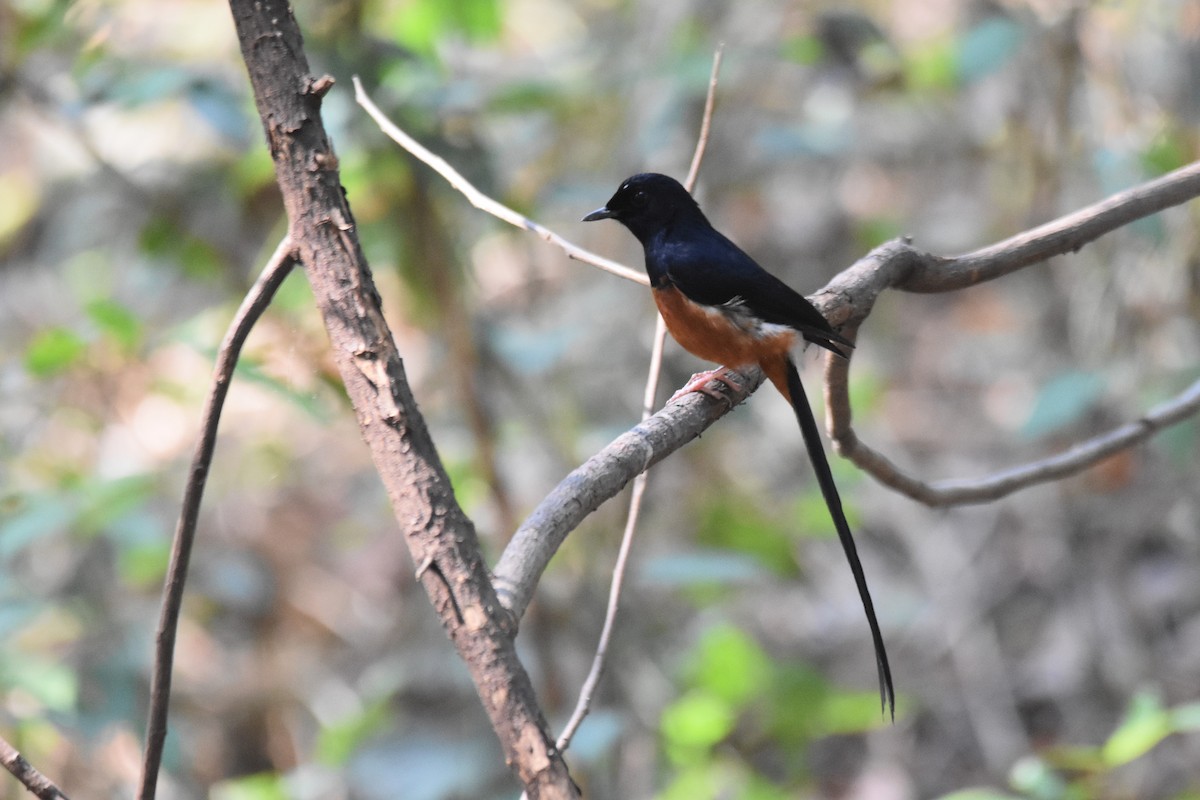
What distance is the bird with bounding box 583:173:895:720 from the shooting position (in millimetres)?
2266

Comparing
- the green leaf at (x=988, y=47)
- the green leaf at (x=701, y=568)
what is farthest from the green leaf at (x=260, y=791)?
the green leaf at (x=988, y=47)

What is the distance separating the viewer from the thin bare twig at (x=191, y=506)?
54.2 inches

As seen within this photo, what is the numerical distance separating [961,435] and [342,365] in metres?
5.59

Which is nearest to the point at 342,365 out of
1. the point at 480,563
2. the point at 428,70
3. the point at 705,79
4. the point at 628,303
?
the point at 480,563

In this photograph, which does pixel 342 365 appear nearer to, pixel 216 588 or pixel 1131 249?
pixel 216 588

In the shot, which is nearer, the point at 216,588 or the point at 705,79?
the point at 705,79

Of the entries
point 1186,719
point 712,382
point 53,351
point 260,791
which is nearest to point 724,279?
point 712,382

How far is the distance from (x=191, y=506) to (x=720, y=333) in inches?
53.3

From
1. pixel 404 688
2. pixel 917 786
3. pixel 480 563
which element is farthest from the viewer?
pixel 917 786

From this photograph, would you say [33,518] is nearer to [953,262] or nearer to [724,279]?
[724,279]

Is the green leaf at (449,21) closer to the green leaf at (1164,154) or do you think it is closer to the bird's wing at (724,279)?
the bird's wing at (724,279)

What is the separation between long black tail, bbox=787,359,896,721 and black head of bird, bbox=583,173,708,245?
53 centimetres

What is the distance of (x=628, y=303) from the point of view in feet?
16.7

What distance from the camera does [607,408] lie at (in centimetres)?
453
